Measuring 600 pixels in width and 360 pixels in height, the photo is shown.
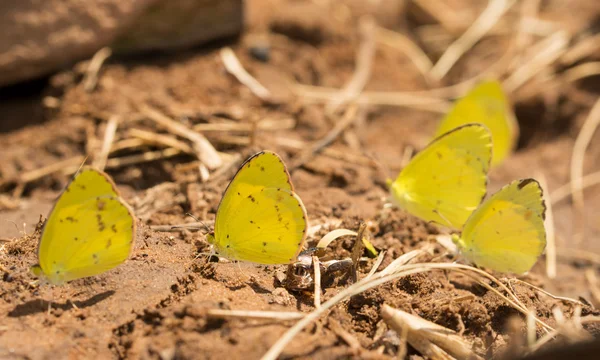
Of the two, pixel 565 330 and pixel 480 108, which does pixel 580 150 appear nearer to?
pixel 480 108

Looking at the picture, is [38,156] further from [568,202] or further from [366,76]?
[568,202]

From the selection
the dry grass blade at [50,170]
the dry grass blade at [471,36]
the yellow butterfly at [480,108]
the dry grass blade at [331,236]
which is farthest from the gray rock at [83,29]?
the dry grass blade at [331,236]

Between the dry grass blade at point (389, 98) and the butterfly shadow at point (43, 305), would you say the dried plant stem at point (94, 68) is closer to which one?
the dry grass blade at point (389, 98)

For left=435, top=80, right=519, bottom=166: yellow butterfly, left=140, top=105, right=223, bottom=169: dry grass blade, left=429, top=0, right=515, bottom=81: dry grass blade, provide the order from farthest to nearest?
left=429, top=0, right=515, bottom=81: dry grass blade < left=435, top=80, right=519, bottom=166: yellow butterfly < left=140, top=105, right=223, bottom=169: dry grass blade

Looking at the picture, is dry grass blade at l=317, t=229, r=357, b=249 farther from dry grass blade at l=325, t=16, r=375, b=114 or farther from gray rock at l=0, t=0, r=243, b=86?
gray rock at l=0, t=0, r=243, b=86

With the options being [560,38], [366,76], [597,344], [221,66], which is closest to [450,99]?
[366,76]

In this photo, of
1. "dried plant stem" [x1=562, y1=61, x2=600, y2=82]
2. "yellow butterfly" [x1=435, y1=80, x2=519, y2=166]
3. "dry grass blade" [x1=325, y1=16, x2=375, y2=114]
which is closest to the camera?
"yellow butterfly" [x1=435, y1=80, x2=519, y2=166]

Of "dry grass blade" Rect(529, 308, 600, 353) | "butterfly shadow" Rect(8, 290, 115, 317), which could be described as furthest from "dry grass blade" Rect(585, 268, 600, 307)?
"butterfly shadow" Rect(8, 290, 115, 317)

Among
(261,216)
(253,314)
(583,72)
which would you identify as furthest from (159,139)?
(583,72)
